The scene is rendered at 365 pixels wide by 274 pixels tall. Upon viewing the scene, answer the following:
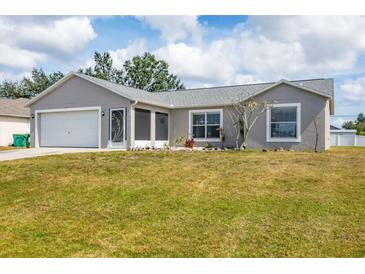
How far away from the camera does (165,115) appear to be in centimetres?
2047

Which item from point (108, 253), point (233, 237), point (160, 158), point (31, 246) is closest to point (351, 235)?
point (233, 237)

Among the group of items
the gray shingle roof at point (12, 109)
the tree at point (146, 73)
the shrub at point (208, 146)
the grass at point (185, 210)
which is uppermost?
the tree at point (146, 73)

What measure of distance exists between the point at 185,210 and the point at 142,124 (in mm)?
12404

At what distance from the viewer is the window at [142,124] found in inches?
701

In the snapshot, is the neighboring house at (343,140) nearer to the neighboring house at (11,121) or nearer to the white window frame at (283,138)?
the white window frame at (283,138)

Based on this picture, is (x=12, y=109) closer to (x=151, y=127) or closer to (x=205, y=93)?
(x=151, y=127)

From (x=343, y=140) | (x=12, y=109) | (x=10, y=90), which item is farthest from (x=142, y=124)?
(x=10, y=90)

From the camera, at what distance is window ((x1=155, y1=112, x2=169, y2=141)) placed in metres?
19.6

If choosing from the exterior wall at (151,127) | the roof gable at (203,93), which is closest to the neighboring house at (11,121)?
the roof gable at (203,93)

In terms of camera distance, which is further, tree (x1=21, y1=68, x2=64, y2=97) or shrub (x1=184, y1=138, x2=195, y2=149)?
tree (x1=21, y1=68, x2=64, y2=97)

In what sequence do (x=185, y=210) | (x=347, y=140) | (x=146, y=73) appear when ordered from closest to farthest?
(x=185, y=210), (x=347, y=140), (x=146, y=73)

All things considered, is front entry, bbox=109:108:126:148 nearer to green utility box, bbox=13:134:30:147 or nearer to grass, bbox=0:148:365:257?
grass, bbox=0:148:365:257

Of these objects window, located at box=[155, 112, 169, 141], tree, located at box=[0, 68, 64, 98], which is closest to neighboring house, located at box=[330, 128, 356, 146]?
window, located at box=[155, 112, 169, 141]
